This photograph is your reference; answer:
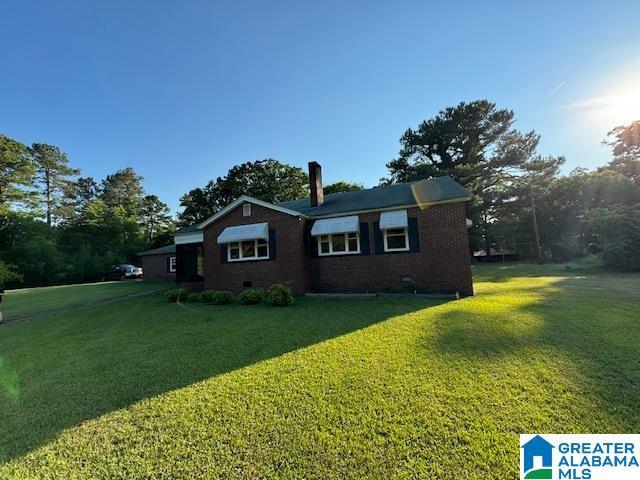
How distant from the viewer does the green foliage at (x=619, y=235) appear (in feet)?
63.5

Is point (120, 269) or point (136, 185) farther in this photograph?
point (136, 185)

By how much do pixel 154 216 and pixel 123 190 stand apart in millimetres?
7061

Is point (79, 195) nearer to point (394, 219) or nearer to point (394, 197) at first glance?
point (394, 197)

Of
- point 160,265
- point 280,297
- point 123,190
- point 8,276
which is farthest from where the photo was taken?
point 123,190

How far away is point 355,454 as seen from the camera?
9.48 feet

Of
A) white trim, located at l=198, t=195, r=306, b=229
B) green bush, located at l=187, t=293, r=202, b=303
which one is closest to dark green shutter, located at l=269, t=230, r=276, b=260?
white trim, located at l=198, t=195, r=306, b=229

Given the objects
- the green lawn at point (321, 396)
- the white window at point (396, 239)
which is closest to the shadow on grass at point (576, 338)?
→ the green lawn at point (321, 396)

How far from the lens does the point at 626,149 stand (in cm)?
3731

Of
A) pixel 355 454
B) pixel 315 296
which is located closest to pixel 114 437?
pixel 355 454

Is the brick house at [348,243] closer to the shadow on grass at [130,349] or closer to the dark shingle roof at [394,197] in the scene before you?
the dark shingle roof at [394,197]

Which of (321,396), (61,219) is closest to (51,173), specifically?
(61,219)

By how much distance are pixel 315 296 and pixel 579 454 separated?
10.7 meters

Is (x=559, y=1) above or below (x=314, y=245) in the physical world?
above

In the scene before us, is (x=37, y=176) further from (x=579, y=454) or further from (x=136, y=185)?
(x=579, y=454)
